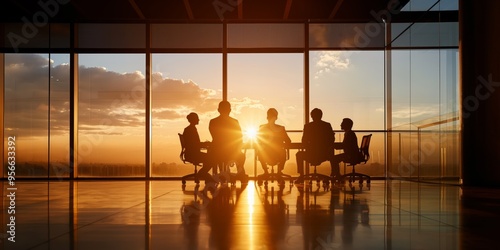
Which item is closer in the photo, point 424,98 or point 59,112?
point 424,98

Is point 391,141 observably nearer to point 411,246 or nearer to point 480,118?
point 480,118

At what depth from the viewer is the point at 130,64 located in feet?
42.4

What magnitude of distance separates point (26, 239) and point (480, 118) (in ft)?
24.1

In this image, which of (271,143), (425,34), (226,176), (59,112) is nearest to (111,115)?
(59,112)

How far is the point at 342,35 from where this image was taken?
12.9 metres

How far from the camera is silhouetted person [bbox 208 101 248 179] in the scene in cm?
863

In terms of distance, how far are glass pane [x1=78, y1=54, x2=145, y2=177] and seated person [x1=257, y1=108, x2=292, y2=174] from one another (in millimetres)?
4032

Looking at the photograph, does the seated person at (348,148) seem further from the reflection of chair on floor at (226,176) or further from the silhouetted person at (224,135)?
the silhouetted person at (224,135)

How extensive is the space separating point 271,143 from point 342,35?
449 centimetres

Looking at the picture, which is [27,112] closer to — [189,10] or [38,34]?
[38,34]

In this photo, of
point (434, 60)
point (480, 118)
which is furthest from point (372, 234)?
point (434, 60)

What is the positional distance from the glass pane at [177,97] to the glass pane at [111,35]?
0.62 metres

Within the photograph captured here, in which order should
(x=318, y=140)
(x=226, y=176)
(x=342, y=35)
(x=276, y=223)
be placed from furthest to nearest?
1. (x=342, y=35)
2. (x=226, y=176)
3. (x=318, y=140)
4. (x=276, y=223)

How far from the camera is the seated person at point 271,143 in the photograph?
9.46 metres
